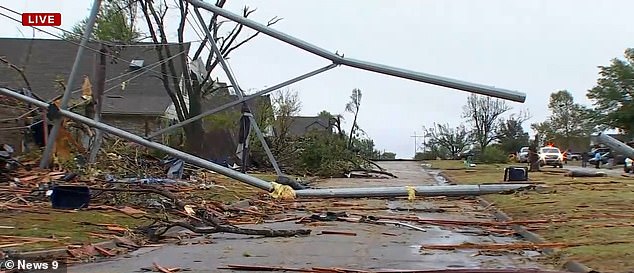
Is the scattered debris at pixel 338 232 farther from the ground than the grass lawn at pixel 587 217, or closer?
closer

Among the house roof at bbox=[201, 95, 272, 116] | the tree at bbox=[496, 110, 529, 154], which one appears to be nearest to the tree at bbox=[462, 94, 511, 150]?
the tree at bbox=[496, 110, 529, 154]

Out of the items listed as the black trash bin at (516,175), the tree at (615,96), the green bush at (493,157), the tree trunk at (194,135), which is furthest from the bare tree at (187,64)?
the tree at (615,96)

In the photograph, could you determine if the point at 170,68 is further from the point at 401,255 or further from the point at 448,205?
the point at 401,255

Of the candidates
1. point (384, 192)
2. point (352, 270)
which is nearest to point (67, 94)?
point (384, 192)

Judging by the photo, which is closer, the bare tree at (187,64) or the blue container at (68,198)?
the blue container at (68,198)

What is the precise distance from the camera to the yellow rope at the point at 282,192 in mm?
21359

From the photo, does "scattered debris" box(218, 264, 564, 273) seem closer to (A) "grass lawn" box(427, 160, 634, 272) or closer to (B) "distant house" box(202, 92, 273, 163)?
(A) "grass lawn" box(427, 160, 634, 272)

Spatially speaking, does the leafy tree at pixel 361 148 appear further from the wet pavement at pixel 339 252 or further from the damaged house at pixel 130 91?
the wet pavement at pixel 339 252

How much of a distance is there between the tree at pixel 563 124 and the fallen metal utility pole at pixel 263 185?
7960 cm

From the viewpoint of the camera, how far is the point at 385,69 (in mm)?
19312

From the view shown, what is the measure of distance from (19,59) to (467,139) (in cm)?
6664

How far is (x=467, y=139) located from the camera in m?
105

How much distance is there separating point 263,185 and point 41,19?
22.0 feet

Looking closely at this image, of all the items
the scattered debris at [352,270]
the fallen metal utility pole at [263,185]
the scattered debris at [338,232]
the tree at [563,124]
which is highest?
the tree at [563,124]
